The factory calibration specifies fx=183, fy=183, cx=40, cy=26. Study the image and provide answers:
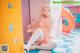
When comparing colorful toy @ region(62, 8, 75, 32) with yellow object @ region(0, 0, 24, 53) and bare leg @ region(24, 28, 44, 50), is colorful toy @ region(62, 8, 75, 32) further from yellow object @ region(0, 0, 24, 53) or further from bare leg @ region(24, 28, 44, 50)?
yellow object @ region(0, 0, 24, 53)

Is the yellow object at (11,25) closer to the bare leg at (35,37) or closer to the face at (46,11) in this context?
the bare leg at (35,37)

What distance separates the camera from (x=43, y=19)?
187 centimetres

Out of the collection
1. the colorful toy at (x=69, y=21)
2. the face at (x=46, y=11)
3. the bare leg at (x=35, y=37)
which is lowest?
the bare leg at (x=35, y=37)

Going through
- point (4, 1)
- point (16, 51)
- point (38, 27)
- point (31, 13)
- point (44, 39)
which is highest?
point (4, 1)

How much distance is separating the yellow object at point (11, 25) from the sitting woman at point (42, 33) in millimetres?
101

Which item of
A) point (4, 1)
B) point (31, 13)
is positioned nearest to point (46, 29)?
point (31, 13)

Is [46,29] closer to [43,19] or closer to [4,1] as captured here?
[43,19]

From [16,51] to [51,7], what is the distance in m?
0.59

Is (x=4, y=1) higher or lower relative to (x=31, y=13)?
higher

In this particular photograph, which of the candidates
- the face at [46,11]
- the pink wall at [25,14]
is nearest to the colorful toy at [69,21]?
the face at [46,11]

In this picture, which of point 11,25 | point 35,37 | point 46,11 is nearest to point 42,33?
point 35,37

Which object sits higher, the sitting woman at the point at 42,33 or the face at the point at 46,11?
the face at the point at 46,11

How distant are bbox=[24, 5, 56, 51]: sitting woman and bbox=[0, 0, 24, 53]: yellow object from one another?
101 millimetres

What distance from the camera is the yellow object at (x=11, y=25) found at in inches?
73.4
